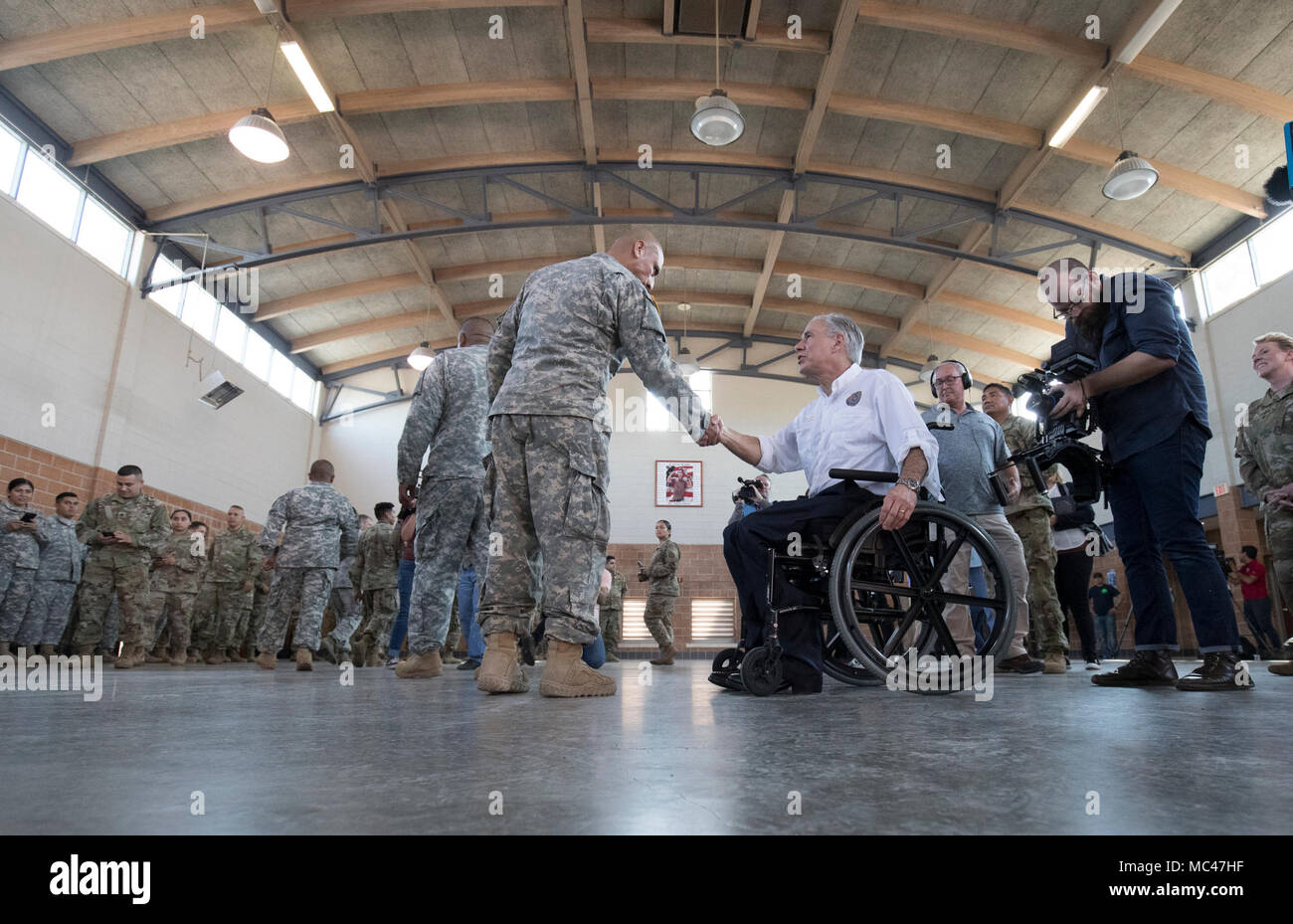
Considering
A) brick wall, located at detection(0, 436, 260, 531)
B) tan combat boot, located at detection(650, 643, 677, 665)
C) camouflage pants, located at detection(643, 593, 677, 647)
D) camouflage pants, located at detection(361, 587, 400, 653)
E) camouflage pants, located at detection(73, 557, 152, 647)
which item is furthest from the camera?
camouflage pants, located at detection(643, 593, 677, 647)

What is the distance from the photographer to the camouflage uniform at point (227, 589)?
8258 millimetres

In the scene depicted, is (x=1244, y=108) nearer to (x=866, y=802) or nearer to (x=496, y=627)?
(x=496, y=627)

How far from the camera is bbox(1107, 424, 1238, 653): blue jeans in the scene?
2260 millimetres

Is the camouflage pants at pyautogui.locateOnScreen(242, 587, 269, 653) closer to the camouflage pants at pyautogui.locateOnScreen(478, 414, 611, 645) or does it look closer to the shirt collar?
the camouflage pants at pyautogui.locateOnScreen(478, 414, 611, 645)

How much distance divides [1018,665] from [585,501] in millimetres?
2738

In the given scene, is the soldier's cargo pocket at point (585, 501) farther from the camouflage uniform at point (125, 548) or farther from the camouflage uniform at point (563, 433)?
the camouflage uniform at point (125, 548)

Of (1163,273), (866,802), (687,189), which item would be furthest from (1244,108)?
(866,802)

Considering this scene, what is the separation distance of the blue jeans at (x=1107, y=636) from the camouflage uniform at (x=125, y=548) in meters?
11.7

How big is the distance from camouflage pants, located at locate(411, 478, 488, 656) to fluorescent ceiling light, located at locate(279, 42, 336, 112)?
227 inches

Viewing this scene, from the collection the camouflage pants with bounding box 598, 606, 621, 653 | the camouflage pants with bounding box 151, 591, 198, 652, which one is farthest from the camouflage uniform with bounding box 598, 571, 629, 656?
the camouflage pants with bounding box 151, 591, 198, 652

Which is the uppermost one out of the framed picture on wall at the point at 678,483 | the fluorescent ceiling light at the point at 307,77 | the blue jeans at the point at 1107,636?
the fluorescent ceiling light at the point at 307,77

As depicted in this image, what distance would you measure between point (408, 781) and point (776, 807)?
405mm

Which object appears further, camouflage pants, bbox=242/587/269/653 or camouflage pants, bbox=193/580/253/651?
camouflage pants, bbox=242/587/269/653

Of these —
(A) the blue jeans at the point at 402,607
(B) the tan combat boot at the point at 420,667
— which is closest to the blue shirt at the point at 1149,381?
(B) the tan combat boot at the point at 420,667
